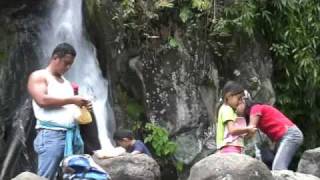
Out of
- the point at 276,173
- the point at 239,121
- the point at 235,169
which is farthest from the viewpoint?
the point at 239,121


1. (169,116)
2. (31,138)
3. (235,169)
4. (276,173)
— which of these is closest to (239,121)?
(276,173)

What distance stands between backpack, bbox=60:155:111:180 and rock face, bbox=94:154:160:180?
3.25ft

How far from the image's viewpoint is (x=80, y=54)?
34.0ft

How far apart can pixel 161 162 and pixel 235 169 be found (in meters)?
5.24

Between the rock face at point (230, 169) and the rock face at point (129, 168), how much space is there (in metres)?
0.92

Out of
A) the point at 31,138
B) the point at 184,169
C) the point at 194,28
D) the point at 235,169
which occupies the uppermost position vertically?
the point at 194,28

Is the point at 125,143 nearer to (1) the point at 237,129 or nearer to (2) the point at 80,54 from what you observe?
(1) the point at 237,129

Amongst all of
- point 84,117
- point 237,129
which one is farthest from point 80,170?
point 237,129

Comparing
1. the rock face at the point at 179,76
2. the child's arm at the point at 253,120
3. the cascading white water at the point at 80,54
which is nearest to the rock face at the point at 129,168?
the child's arm at the point at 253,120

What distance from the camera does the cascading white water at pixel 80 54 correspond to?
10.0 m

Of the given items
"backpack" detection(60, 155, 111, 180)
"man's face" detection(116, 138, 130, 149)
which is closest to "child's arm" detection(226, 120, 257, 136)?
"man's face" detection(116, 138, 130, 149)

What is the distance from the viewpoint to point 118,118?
10086 mm

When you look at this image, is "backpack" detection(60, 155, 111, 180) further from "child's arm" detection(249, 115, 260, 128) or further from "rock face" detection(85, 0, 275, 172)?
"rock face" detection(85, 0, 275, 172)

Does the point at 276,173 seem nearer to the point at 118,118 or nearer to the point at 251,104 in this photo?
the point at 251,104
